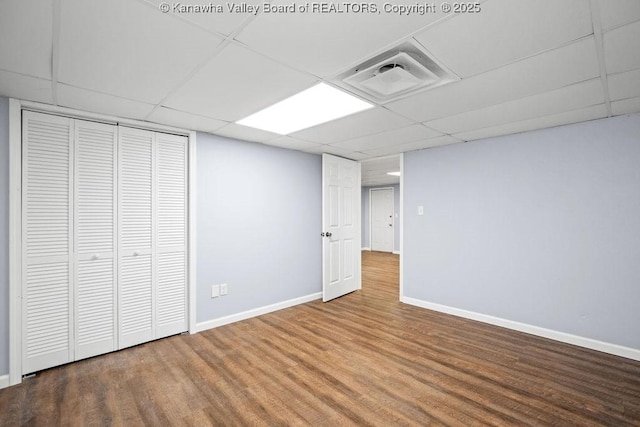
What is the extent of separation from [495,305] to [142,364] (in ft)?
12.5

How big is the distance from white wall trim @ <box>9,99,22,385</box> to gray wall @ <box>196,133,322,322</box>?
1417 millimetres

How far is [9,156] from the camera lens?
2.29 m

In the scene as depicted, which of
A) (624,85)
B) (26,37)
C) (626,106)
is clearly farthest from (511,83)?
(26,37)

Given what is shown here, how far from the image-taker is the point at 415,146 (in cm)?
396

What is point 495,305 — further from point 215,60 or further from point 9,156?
point 9,156

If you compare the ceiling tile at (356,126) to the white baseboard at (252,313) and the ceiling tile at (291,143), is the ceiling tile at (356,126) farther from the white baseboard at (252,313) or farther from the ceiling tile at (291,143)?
the white baseboard at (252,313)

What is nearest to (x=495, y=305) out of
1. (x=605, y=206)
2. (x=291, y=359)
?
(x=605, y=206)

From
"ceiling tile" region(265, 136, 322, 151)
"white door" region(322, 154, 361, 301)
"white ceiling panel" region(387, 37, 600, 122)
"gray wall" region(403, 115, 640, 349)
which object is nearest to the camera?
"white ceiling panel" region(387, 37, 600, 122)

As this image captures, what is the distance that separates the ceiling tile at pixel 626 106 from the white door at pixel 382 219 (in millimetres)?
7016

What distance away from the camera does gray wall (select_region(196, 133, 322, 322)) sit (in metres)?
3.38

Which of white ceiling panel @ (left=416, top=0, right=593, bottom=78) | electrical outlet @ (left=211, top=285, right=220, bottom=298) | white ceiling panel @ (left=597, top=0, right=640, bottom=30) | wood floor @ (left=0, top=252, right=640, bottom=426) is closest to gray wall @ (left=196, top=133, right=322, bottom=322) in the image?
electrical outlet @ (left=211, top=285, right=220, bottom=298)

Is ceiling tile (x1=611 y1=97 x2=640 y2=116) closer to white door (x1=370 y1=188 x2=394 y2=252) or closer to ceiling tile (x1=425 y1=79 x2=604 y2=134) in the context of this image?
ceiling tile (x1=425 y1=79 x2=604 y2=134)

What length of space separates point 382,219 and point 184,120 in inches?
310

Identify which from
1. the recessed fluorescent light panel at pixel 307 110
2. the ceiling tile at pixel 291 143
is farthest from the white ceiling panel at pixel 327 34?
the ceiling tile at pixel 291 143
